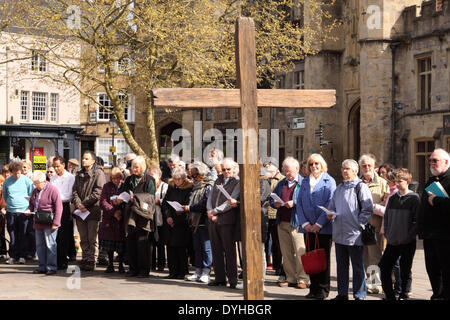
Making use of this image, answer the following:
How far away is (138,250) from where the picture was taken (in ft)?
39.2

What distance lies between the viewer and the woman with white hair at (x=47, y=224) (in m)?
12.2

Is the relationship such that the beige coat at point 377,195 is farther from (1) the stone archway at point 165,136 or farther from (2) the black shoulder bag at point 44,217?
(1) the stone archway at point 165,136

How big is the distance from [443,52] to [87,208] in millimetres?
18825

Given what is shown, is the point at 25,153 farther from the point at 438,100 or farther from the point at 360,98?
the point at 438,100

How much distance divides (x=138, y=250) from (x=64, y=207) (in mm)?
1891

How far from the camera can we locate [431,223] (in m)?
8.95

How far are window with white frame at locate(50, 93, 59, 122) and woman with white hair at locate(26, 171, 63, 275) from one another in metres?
38.4

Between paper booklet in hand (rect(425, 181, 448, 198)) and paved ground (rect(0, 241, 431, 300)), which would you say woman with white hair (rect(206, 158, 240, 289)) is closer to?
paved ground (rect(0, 241, 431, 300))

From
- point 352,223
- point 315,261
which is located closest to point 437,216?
point 352,223

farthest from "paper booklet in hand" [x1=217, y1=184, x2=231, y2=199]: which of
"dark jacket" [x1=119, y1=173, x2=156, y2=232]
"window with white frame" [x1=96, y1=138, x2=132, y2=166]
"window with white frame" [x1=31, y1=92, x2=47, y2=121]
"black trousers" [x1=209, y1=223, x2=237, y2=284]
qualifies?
"window with white frame" [x1=96, y1=138, x2=132, y2=166]

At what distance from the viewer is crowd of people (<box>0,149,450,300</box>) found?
945 cm

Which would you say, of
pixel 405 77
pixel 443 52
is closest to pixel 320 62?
pixel 405 77

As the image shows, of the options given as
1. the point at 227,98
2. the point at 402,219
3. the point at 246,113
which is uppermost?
the point at 227,98

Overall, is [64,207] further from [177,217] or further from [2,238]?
[2,238]
